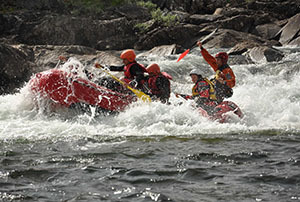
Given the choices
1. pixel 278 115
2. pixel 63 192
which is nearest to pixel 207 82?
pixel 278 115

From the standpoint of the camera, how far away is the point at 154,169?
172 inches

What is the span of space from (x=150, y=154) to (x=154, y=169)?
2.30ft

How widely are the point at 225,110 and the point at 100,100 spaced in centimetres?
247

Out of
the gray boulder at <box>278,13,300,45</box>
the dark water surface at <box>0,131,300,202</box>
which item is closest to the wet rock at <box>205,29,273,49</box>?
the gray boulder at <box>278,13,300,45</box>

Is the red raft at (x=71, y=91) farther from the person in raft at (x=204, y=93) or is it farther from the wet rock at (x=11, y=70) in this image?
the wet rock at (x=11, y=70)

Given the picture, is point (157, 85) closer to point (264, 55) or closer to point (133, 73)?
point (133, 73)

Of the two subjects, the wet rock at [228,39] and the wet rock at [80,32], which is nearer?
the wet rock at [228,39]

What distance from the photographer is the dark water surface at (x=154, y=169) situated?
3627 mm

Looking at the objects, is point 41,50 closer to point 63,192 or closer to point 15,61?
point 15,61

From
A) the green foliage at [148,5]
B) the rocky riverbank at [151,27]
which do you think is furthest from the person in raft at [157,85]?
the green foliage at [148,5]

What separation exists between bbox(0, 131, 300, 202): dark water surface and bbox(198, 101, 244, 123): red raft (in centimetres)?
113

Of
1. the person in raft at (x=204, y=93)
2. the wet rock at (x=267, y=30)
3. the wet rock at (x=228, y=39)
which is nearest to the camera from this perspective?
the person in raft at (x=204, y=93)

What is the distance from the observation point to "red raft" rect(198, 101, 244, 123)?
7184 mm

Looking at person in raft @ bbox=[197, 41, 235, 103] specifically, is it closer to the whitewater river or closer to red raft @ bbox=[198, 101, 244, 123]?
red raft @ bbox=[198, 101, 244, 123]
